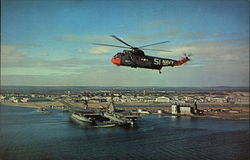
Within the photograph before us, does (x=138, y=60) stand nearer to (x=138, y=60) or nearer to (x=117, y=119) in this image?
(x=138, y=60)

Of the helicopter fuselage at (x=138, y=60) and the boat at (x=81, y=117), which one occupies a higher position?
the helicopter fuselage at (x=138, y=60)

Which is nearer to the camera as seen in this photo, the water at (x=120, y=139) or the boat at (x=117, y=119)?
the water at (x=120, y=139)

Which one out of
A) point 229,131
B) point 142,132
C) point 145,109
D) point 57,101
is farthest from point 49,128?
point 229,131

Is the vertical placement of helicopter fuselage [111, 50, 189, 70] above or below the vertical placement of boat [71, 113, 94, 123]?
above

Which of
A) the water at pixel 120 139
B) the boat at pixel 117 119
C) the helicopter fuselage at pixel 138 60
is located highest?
the helicopter fuselage at pixel 138 60

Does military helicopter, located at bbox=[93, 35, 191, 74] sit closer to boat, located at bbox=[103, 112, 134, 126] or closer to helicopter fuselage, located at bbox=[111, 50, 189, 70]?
helicopter fuselage, located at bbox=[111, 50, 189, 70]

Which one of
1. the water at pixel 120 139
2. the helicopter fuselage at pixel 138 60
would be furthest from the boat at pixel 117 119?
the helicopter fuselage at pixel 138 60

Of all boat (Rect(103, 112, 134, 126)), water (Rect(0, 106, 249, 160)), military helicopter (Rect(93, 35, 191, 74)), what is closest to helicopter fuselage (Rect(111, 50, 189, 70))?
military helicopter (Rect(93, 35, 191, 74))

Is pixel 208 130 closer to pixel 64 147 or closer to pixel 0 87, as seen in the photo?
pixel 64 147

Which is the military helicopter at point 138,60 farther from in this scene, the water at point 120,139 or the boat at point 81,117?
the boat at point 81,117
